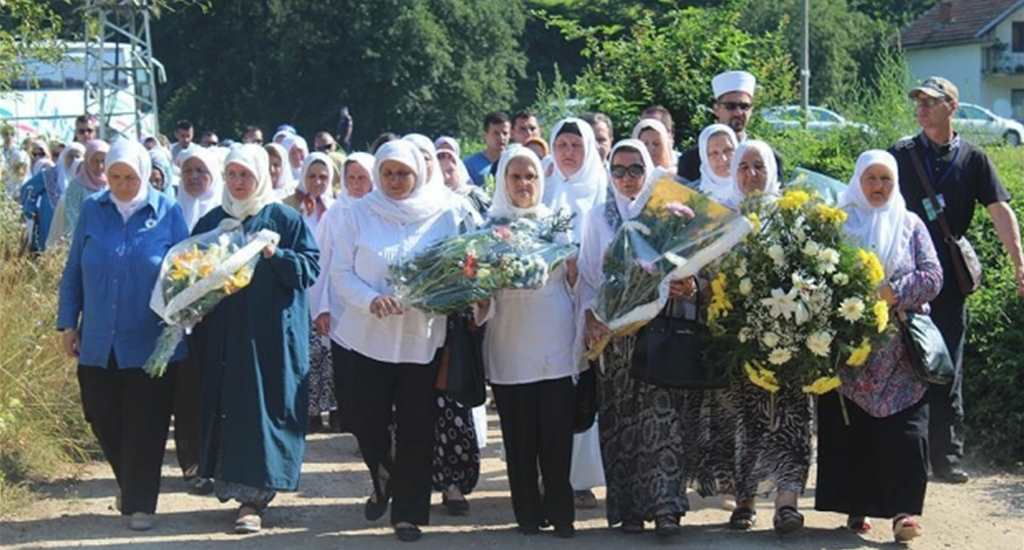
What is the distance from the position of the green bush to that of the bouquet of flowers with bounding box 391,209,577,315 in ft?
8.91

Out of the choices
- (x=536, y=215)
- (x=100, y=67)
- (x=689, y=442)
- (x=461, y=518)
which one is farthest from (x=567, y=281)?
(x=100, y=67)

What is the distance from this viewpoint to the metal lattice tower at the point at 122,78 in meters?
26.1

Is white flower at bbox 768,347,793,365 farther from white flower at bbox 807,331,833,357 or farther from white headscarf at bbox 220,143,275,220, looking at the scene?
white headscarf at bbox 220,143,275,220

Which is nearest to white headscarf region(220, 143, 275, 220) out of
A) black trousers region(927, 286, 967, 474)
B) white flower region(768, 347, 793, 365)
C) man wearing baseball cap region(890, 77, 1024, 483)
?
white flower region(768, 347, 793, 365)

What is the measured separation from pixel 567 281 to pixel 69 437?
145 inches

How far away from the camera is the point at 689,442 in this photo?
7262 millimetres

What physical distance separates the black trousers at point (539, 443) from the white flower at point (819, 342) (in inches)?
47.2

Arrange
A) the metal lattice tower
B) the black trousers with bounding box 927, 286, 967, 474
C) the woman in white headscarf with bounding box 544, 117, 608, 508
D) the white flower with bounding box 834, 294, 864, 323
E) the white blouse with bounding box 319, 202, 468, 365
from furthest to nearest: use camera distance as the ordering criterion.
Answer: the metal lattice tower < the black trousers with bounding box 927, 286, 967, 474 < the woman in white headscarf with bounding box 544, 117, 608, 508 < the white blouse with bounding box 319, 202, 468, 365 < the white flower with bounding box 834, 294, 864, 323

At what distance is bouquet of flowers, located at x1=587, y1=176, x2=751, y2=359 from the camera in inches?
262

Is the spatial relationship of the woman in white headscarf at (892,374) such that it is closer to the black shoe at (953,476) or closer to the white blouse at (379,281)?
the black shoe at (953,476)

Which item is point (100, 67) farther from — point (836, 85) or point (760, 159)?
point (836, 85)

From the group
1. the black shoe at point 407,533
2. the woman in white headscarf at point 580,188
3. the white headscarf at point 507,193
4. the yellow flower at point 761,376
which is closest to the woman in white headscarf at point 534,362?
the white headscarf at point 507,193

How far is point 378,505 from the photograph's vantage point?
760 centimetres

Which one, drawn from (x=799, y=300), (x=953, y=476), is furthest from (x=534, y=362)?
(x=953, y=476)
